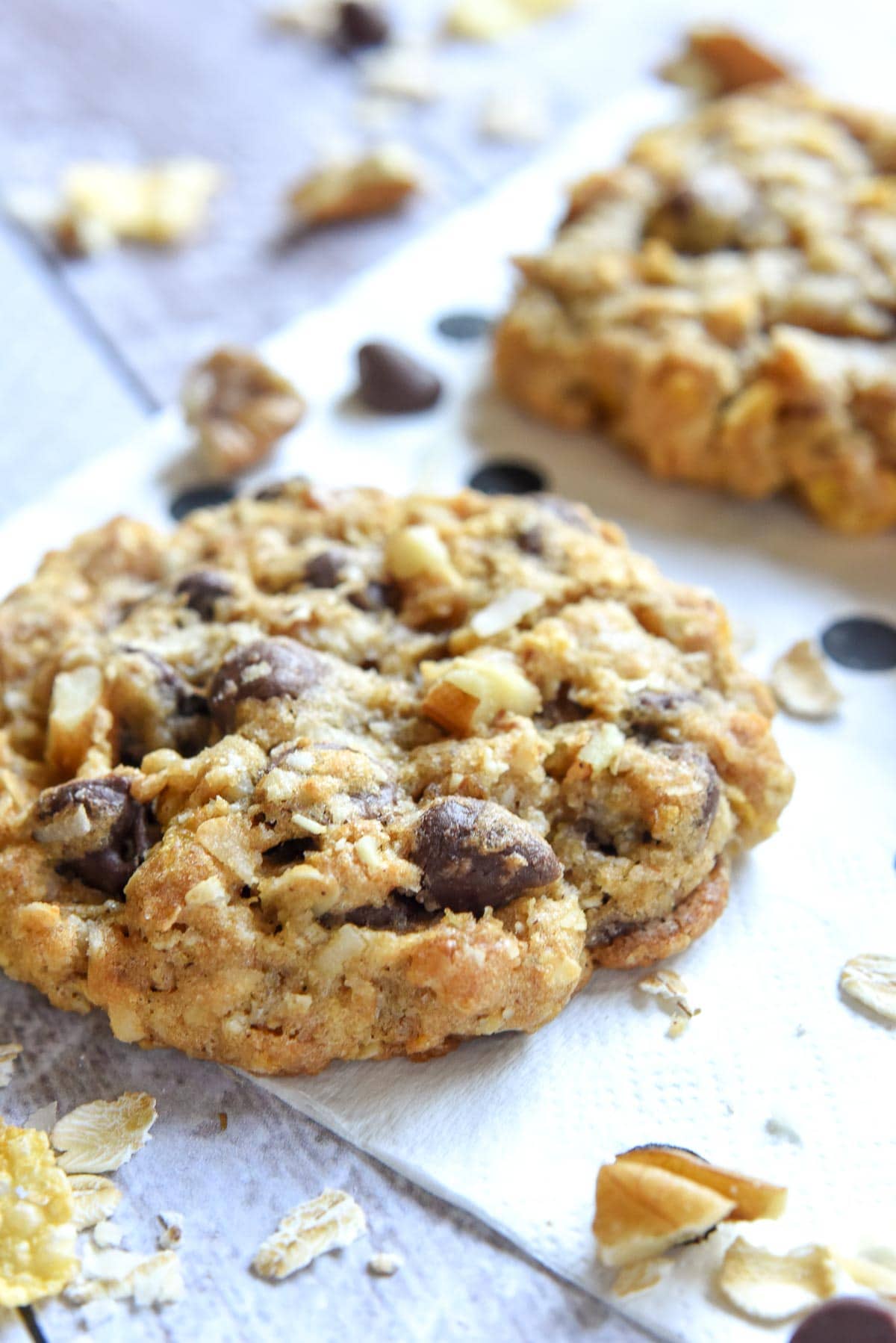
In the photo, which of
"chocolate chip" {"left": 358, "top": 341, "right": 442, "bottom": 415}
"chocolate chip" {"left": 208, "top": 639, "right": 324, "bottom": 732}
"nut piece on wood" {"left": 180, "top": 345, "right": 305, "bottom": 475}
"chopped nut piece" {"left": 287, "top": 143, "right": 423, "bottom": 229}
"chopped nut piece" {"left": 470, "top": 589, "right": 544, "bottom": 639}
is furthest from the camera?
"chopped nut piece" {"left": 287, "top": 143, "right": 423, "bottom": 229}

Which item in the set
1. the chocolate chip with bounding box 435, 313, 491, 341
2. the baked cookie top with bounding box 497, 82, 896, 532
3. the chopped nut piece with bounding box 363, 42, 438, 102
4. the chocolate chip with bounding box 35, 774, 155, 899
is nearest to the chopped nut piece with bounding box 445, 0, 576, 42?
the chopped nut piece with bounding box 363, 42, 438, 102

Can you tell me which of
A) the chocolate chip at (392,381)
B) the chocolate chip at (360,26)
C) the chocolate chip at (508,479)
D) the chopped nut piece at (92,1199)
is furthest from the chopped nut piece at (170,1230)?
the chocolate chip at (360,26)

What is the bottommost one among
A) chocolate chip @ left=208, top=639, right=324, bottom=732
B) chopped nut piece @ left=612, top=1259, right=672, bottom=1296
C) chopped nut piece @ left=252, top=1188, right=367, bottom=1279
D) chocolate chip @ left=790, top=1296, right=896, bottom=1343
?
chocolate chip @ left=790, top=1296, right=896, bottom=1343

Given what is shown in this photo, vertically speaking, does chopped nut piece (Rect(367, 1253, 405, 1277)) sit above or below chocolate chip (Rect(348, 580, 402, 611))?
below

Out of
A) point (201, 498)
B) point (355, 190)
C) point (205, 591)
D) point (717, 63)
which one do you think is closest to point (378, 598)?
point (205, 591)

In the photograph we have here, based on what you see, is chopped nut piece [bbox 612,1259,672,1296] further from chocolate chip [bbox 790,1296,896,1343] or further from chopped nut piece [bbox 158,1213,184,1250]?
chopped nut piece [bbox 158,1213,184,1250]

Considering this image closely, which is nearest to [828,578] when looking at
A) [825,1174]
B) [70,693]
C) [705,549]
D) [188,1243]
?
[705,549]

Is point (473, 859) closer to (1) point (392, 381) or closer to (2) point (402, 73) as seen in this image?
(1) point (392, 381)

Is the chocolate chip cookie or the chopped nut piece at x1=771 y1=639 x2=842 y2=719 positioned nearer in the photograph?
the chocolate chip cookie
